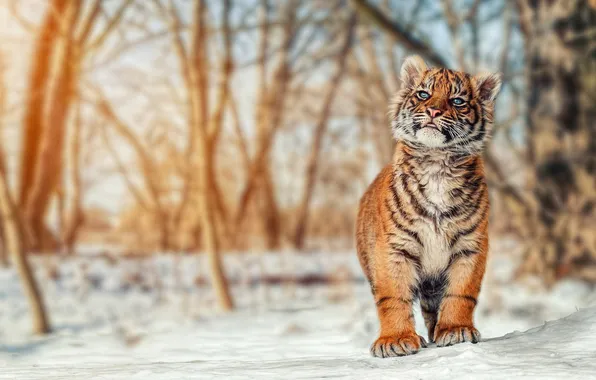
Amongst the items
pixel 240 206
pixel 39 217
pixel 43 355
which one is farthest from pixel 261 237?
pixel 43 355

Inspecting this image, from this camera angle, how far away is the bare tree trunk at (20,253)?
695 centimetres

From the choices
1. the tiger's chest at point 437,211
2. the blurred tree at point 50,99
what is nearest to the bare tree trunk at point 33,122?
the blurred tree at point 50,99

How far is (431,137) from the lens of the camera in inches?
112

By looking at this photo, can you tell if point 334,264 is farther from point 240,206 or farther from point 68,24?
point 68,24

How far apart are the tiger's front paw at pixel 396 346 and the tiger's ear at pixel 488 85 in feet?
3.65

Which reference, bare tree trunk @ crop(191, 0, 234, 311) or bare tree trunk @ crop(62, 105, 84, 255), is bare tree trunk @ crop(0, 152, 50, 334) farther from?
bare tree trunk @ crop(62, 105, 84, 255)

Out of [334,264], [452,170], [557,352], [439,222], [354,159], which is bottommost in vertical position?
[557,352]

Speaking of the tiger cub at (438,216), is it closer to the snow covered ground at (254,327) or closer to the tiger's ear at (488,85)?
the tiger's ear at (488,85)

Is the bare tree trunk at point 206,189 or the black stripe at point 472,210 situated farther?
the bare tree trunk at point 206,189

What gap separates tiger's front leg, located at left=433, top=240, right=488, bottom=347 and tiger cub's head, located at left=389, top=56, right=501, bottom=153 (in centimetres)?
48

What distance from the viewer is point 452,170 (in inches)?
118

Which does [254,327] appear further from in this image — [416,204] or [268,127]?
[268,127]

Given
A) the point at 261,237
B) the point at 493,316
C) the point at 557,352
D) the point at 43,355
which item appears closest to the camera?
the point at 557,352

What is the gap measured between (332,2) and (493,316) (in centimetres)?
698
